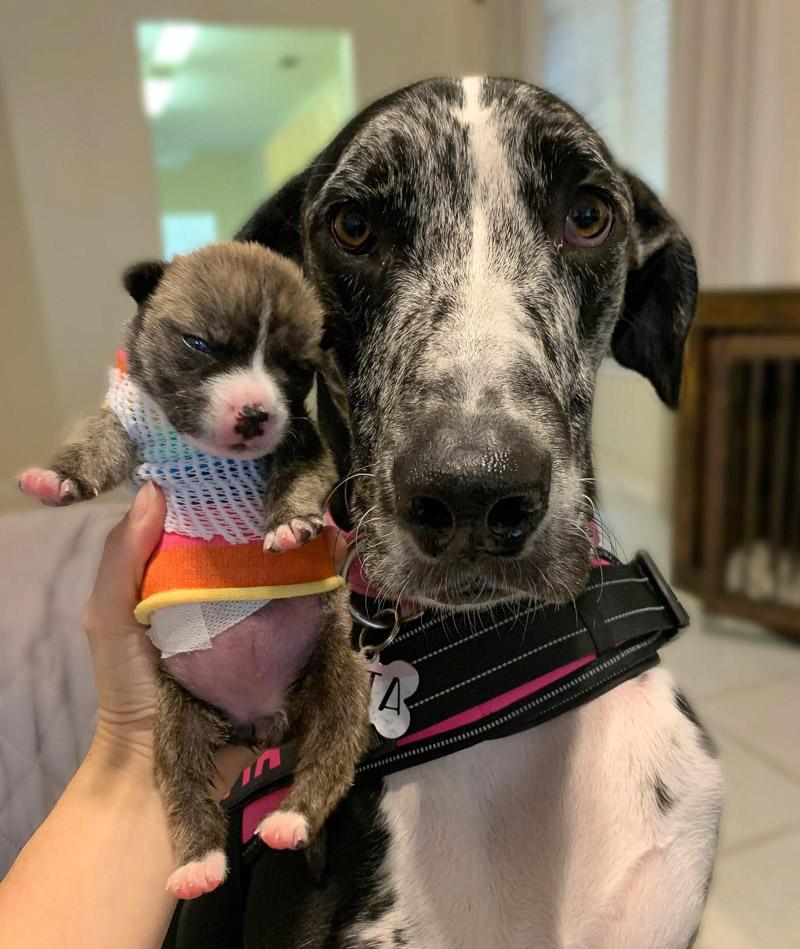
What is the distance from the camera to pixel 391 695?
1006 mm

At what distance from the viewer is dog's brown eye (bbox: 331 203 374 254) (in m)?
1.11

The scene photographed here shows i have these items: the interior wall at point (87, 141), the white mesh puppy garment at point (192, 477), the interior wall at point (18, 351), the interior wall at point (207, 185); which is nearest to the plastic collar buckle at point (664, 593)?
the white mesh puppy garment at point (192, 477)

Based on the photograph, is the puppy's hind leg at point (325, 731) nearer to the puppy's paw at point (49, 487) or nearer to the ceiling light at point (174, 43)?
the puppy's paw at point (49, 487)

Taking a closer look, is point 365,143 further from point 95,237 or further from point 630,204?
point 95,237

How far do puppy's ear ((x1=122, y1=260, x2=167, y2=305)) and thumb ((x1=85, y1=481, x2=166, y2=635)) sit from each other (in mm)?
227

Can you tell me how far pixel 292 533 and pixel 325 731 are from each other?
243 millimetres

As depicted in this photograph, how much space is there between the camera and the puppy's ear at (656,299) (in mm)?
1335

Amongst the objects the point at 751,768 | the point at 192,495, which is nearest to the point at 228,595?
the point at 192,495

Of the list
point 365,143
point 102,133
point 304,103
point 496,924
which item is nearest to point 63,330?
point 102,133

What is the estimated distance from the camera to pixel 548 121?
108 centimetres

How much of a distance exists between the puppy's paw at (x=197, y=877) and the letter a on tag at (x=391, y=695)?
0.78ft

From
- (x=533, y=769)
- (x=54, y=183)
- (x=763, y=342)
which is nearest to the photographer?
(x=533, y=769)

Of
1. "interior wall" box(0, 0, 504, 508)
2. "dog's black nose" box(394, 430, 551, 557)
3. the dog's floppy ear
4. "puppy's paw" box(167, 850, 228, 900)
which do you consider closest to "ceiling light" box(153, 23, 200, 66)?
"interior wall" box(0, 0, 504, 508)

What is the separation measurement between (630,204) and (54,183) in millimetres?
5002
